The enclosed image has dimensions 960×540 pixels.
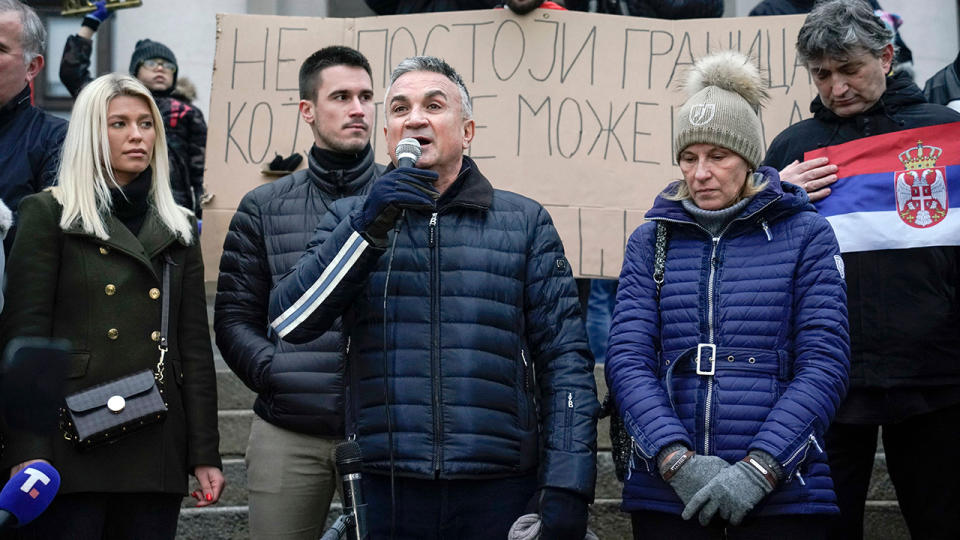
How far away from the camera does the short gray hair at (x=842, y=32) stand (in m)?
3.79

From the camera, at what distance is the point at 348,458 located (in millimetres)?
2834

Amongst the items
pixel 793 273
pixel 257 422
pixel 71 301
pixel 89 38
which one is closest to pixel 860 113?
pixel 793 273

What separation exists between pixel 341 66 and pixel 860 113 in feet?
5.98

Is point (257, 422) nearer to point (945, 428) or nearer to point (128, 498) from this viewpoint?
point (128, 498)

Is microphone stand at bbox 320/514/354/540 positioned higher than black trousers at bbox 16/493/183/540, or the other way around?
microphone stand at bbox 320/514/354/540

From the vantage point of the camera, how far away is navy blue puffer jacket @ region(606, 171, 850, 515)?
3.06m

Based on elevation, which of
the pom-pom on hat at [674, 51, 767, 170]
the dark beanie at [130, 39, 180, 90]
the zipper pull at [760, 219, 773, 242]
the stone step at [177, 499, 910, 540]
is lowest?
the stone step at [177, 499, 910, 540]

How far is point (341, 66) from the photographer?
14.3 ft

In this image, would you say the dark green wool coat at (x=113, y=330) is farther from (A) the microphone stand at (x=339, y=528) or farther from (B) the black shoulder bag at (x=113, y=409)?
(A) the microphone stand at (x=339, y=528)

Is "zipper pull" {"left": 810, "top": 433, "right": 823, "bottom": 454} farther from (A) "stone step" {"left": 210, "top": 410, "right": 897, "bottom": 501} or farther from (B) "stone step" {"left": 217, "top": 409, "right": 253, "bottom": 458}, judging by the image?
(B) "stone step" {"left": 217, "top": 409, "right": 253, "bottom": 458}

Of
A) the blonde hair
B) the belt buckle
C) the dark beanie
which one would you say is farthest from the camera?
the dark beanie

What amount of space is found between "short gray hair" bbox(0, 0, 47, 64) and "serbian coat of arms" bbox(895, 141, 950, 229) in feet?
9.61

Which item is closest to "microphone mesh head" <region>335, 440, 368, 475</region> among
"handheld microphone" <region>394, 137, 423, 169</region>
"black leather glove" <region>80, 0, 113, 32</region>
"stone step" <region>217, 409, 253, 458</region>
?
"handheld microphone" <region>394, 137, 423, 169</region>

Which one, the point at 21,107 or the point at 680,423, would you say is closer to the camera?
the point at 680,423
